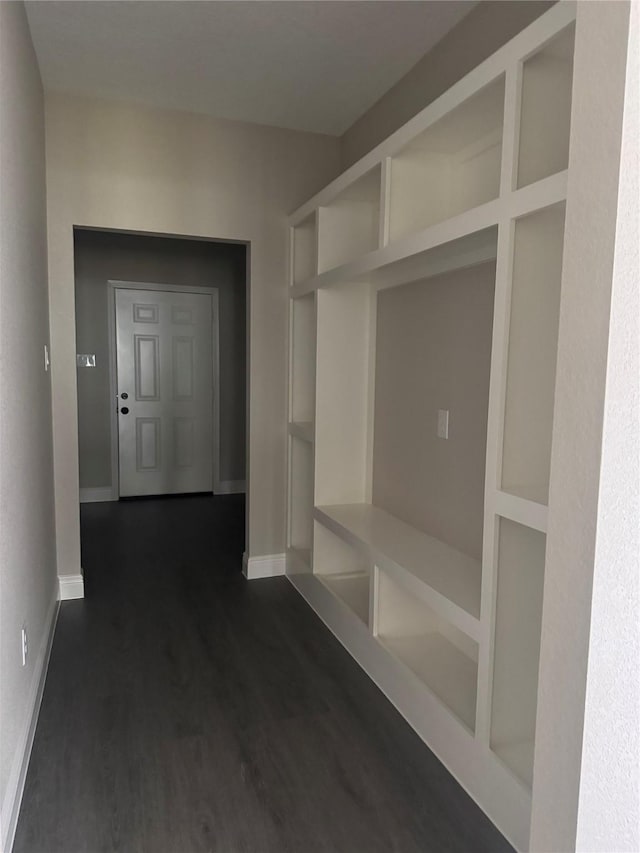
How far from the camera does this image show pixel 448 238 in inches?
75.3

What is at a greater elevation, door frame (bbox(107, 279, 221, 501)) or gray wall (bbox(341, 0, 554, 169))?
gray wall (bbox(341, 0, 554, 169))

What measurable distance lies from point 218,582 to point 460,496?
1.83 metres

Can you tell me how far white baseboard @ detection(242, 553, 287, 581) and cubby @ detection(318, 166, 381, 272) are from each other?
1.80 meters

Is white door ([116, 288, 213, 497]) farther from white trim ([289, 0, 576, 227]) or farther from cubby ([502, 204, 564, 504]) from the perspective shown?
cubby ([502, 204, 564, 504])

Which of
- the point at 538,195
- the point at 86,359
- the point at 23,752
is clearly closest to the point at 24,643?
the point at 23,752

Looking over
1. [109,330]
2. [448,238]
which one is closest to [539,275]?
[448,238]

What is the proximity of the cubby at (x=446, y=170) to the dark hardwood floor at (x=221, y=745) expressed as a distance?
1.92 m

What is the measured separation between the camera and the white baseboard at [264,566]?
3701mm

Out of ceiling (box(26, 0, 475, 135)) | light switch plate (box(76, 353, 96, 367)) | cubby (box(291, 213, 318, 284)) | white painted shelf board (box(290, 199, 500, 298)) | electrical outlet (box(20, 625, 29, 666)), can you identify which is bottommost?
electrical outlet (box(20, 625, 29, 666))

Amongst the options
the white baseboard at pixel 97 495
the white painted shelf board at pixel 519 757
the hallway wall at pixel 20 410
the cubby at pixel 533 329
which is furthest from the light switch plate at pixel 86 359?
the white painted shelf board at pixel 519 757

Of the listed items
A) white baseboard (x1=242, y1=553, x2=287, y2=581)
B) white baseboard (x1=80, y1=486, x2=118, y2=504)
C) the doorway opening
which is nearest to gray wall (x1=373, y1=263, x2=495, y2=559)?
white baseboard (x1=242, y1=553, x2=287, y2=581)

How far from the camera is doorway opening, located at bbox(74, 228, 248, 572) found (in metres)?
5.51

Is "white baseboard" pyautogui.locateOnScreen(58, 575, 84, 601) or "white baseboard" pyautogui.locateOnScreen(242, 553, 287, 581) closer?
"white baseboard" pyautogui.locateOnScreen(58, 575, 84, 601)

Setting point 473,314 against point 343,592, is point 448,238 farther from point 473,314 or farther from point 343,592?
point 343,592
